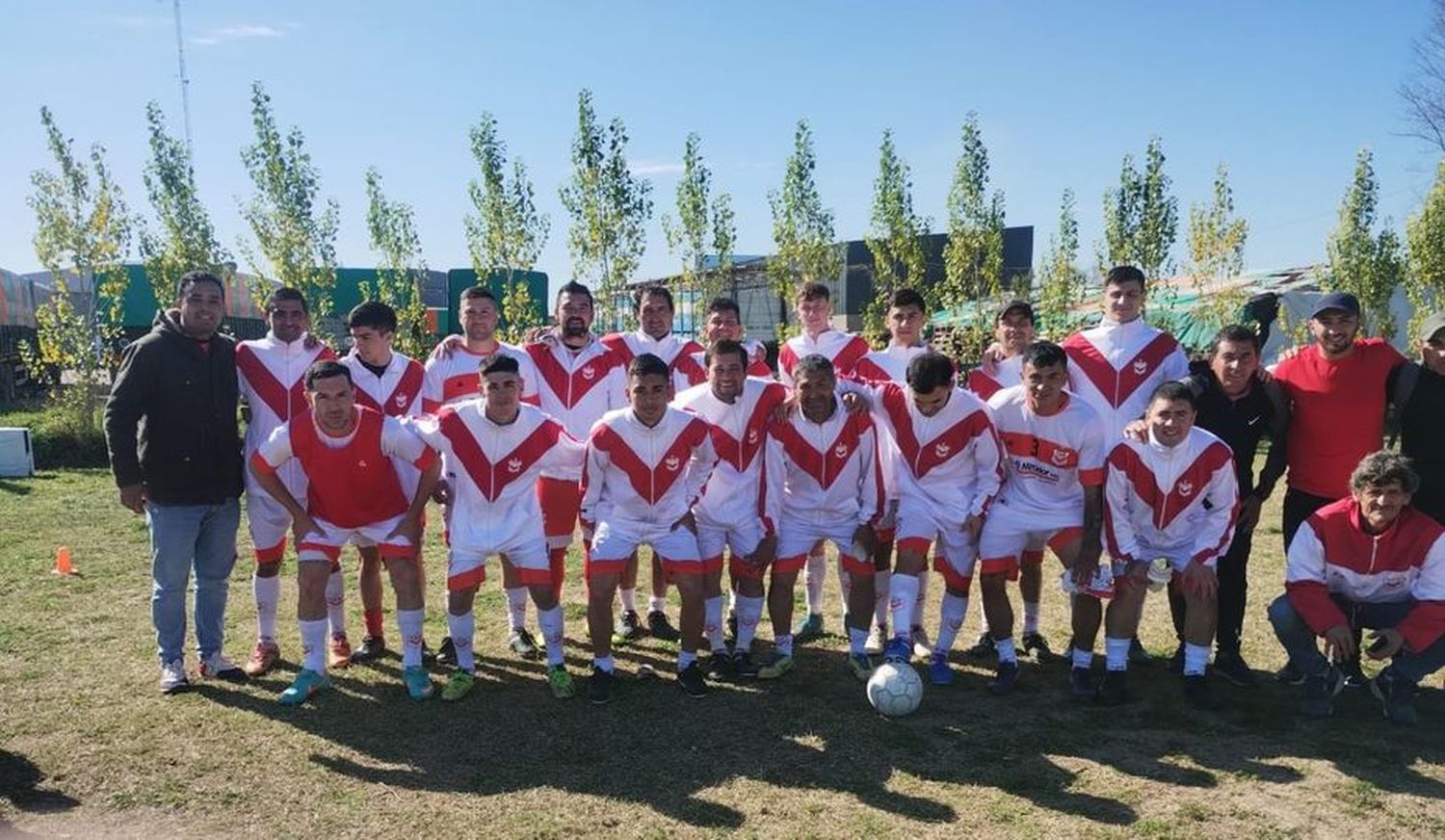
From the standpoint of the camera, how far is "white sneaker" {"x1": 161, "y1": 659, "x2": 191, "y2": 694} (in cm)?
554

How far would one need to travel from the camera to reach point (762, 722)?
204 inches

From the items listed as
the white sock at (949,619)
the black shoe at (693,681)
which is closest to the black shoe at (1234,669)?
the white sock at (949,619)

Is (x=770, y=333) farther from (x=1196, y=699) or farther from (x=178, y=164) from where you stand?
(x=1196, y=699)

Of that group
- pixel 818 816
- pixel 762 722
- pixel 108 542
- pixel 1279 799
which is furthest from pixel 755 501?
pixel 108 542

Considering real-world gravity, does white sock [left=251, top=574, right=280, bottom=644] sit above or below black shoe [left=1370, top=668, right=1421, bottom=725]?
above

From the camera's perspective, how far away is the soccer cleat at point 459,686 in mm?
5500

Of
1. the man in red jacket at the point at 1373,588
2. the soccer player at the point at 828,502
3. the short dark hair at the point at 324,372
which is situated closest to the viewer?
the man in red jacket at the point at 1373,588

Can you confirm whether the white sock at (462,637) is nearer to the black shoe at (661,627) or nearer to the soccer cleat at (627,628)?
the soccer cleat at (627,628)

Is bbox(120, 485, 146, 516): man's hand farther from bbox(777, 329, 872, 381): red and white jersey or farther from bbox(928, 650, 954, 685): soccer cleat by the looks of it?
bbox(928, 650, 954, 685): soccer cleat

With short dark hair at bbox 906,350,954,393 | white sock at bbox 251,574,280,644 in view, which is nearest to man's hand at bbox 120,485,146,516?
white sock at bbox 251,574,280,644

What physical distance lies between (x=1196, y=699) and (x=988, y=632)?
4.49ft

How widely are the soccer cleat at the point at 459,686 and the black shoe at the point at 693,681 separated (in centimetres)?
122

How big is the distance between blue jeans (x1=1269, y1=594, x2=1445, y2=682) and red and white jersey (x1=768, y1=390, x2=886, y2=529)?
232 centimetres

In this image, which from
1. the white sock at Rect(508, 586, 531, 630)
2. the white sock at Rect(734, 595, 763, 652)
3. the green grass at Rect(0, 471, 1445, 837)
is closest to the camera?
the green grass at Rect(0, 471, 1445, 837)
